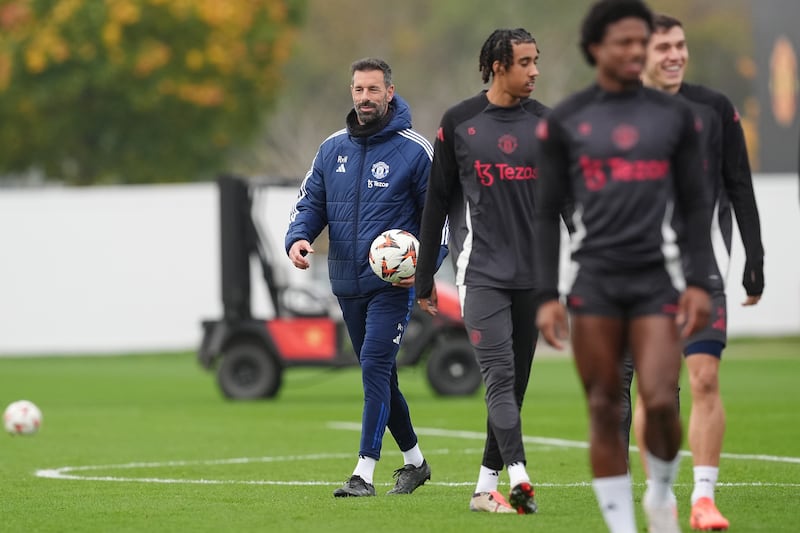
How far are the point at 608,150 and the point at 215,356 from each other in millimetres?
14885

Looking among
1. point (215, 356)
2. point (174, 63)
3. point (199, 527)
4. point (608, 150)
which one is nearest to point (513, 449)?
point (199, 527)

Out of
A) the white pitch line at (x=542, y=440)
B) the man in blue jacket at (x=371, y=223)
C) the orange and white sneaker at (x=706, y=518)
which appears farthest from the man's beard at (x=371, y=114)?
the white pitch line at (x=542, y=440)

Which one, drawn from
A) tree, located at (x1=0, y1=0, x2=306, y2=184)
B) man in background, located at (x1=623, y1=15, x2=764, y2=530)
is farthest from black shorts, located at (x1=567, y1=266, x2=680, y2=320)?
tree, located at (x1=0, y1=0, x2=306, y2=184)

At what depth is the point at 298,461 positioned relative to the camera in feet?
40.2

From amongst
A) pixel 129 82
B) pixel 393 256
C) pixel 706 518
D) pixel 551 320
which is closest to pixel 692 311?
pixel 551 320

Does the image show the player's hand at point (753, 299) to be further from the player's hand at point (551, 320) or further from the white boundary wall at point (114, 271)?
the white boundary wall at point (114, 271)

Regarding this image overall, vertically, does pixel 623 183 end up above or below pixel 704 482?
above

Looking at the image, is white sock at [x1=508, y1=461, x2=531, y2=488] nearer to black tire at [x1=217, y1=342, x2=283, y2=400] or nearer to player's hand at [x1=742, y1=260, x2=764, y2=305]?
player's hand at [x1=742, y1=260, x2=764, y2=305]

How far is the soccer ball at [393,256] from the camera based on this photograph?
9234 mm

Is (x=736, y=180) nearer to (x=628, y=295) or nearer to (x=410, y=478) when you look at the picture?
(x=628, y=295)

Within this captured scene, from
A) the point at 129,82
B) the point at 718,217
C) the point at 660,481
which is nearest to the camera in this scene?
the point at 660,481

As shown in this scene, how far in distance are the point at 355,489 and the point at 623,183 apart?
3.25 meters

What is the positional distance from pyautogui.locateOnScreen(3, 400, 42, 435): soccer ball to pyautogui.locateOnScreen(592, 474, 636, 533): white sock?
356 inches

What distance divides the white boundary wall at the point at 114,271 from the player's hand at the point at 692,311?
25714 millimetres
